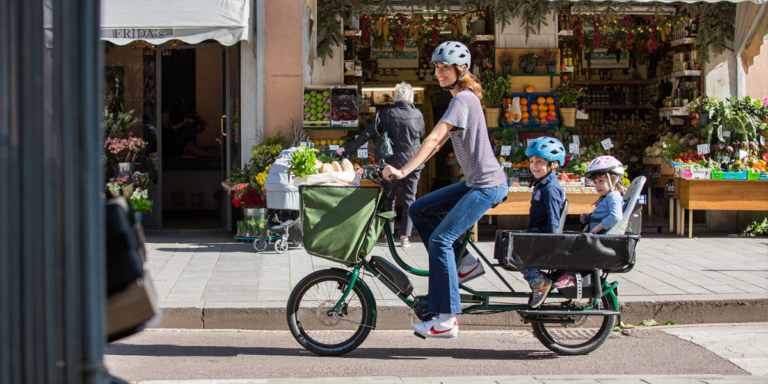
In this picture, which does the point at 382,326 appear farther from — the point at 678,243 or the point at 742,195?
the point at 742,195

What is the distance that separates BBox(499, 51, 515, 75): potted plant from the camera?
→ 995 centimetres

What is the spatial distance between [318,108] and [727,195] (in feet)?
18.4

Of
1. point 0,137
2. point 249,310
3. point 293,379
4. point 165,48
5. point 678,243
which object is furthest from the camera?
point 165,48

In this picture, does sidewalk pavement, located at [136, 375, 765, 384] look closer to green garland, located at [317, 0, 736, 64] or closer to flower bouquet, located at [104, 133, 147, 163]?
flower bouquet, located at [104, 133, 147, 163]

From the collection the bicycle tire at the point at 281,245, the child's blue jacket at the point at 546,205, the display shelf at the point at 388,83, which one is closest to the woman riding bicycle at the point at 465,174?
the child's blue jacket at the point at 546,205

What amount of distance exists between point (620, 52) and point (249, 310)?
376 inches

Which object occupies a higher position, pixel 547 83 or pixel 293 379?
pixel 547 83

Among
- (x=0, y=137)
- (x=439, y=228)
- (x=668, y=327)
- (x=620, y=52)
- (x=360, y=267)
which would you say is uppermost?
(x=620, y=52)

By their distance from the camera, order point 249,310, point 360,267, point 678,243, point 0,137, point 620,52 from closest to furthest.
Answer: point 0,137
point 360,267
point 249,310
point 678,243
point 620,52

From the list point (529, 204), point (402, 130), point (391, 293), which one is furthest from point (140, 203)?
point (529, 204)

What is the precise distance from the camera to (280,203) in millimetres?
7586

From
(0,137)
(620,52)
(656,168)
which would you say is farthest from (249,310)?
(620,52)

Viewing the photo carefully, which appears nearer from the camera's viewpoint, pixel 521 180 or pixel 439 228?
pixel 439 228

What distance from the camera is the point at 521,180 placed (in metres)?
9.18
